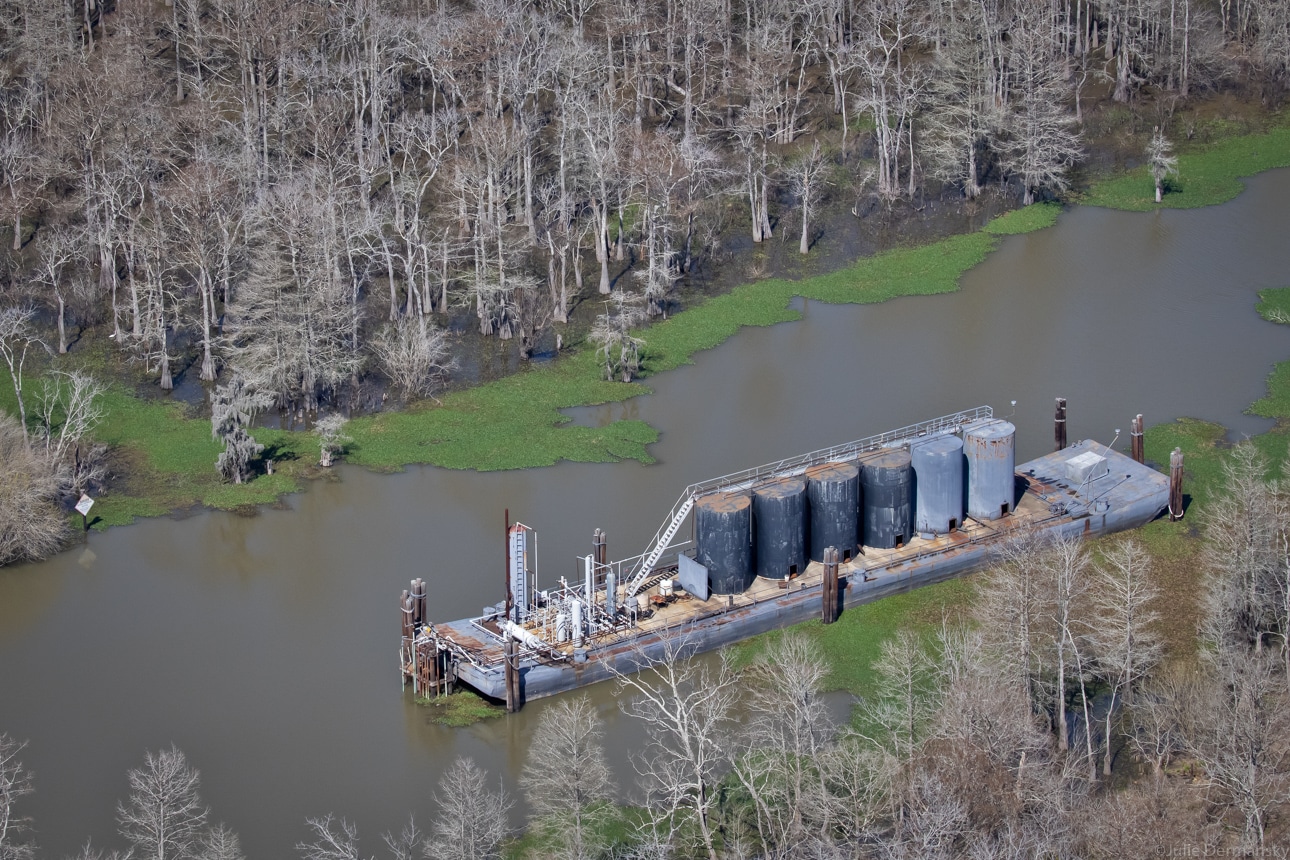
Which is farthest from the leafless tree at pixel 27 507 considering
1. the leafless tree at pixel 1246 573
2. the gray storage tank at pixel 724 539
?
the leafless tree at pixel 1246 573

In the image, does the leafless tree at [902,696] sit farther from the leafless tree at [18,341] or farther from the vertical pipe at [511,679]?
the leafless tree at [18,341]

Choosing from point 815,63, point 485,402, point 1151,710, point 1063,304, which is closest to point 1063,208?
point 1063,304

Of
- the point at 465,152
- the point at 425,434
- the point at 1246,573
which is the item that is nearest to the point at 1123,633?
the point at 1246,573

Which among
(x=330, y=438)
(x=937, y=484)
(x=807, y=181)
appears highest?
(x=807, y=181)

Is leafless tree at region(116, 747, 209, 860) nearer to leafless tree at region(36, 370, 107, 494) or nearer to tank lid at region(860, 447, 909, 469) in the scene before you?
leafless tree at region(36, 370, 107, 494)

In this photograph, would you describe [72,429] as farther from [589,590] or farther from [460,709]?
[589,590]

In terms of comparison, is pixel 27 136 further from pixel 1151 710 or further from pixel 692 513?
pixel 1151 710

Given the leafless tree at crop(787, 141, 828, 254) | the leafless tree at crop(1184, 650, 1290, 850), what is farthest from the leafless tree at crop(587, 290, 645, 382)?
the leafless tree at crop(1184, 650, 1290, 850)
